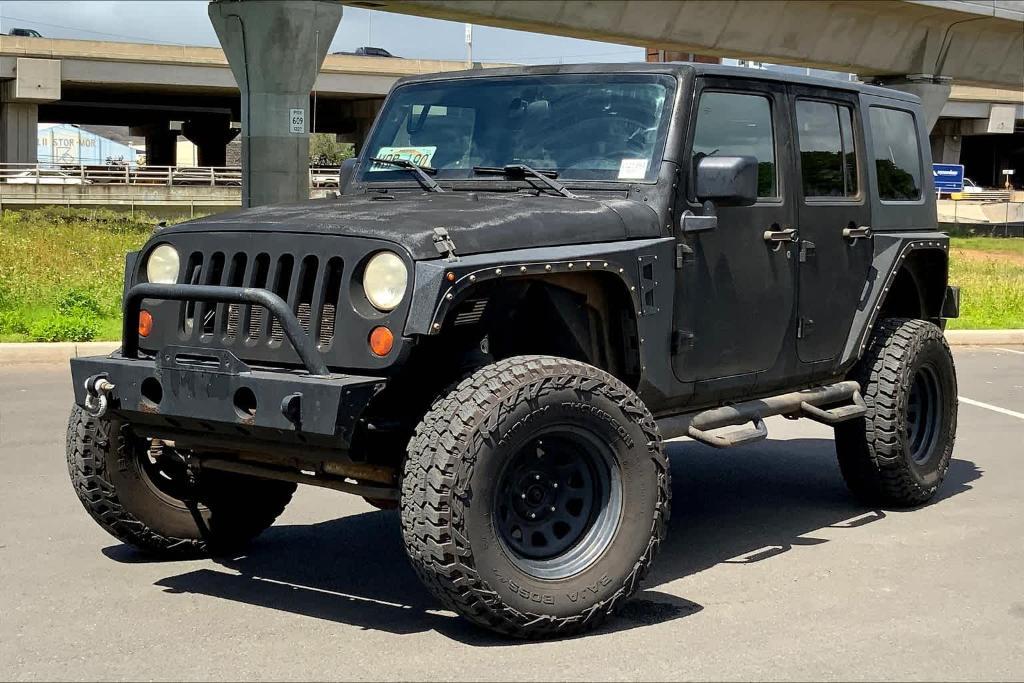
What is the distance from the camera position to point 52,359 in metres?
12.1

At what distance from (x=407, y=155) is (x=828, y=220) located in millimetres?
1963

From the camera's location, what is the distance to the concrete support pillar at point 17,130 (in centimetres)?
5550

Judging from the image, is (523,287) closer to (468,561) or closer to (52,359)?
(468,561)

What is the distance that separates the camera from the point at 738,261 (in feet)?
19.6

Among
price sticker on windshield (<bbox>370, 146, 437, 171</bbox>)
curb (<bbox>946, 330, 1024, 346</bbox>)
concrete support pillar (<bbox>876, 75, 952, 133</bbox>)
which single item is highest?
concrete support pillar (<bbox>876, 75, 952, 133</bbox>)

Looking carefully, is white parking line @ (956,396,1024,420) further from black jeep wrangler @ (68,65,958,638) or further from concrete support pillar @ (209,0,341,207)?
concrete support pillar @ (209,0,341,207)

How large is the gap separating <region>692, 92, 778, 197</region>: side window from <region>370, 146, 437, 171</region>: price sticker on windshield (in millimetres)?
1172

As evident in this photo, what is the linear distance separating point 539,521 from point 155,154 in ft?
256

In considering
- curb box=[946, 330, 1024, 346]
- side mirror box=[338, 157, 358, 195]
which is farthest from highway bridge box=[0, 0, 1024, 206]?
side mirror box=[338, 157, 358, 195]

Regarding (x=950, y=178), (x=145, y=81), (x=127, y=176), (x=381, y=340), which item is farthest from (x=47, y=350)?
(x=145, y=81)

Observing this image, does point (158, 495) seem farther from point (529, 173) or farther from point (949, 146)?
point (949, 146)

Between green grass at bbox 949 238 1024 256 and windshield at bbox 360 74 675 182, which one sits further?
green grass at bbox 949 238 1024 256

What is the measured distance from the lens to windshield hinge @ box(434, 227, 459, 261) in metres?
4.66

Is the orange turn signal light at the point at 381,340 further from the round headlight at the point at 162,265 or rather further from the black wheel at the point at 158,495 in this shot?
the black wheel at the point at 158,495
